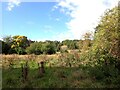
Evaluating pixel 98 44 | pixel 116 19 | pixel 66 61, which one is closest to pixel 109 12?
pixel 116 19

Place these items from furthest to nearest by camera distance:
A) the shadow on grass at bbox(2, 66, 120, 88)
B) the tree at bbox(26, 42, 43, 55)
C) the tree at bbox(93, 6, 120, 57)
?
the tree at bbox(26, 42, 43, 55) → the tree at bbox(93, 6, 120, 57) → the shadow on grass at bbox(2, 66, 120, 88)

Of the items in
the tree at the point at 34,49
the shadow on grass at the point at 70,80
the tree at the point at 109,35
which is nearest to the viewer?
the shadow on grass at the point at 70,80

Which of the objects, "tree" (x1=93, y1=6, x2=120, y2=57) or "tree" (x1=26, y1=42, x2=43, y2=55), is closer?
"tree" (x1=93, y1=6, x2=120, y2=57)

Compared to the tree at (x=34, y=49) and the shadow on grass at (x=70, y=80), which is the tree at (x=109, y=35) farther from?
the tree at (x=34, y=49)

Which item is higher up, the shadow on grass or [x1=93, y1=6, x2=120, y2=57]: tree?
[x1=93, y1=6, x2=120, y2=57]: tree

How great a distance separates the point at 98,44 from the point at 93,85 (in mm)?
4116

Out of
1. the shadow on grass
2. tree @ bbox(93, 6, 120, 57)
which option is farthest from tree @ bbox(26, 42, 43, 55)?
the shadow on grass

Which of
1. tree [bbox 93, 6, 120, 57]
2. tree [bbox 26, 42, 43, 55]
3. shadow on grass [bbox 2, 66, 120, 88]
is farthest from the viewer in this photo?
tree [bbox 26, 42, 43, 55]

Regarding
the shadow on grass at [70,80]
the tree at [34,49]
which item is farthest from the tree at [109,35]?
the tree at [34,49]

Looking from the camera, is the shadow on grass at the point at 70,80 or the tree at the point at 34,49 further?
the tree at the point at 34,49

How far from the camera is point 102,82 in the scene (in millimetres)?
9578

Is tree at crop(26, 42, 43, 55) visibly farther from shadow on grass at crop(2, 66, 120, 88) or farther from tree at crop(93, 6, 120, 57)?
shadow on grass at crop(2, 66, 120, 88)

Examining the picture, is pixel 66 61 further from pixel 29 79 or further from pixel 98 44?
pixel 29 79

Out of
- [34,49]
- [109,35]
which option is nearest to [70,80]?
[109,35]
